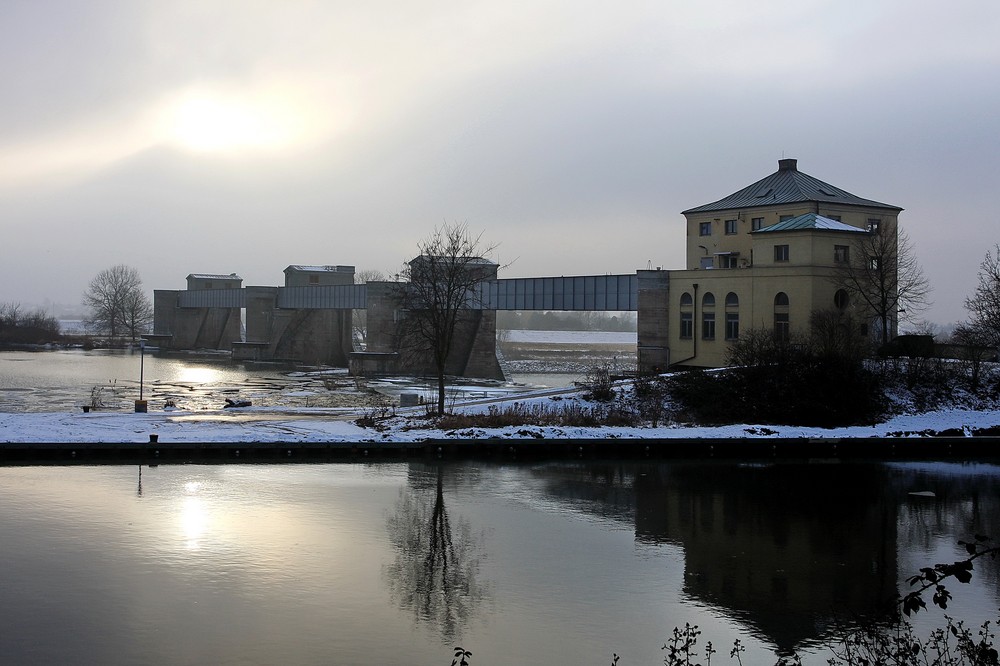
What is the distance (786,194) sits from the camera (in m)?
52.8

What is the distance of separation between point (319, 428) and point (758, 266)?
76.1ft

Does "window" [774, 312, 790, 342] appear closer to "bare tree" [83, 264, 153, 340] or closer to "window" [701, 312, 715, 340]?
"window" [701, 312, 715, 340]

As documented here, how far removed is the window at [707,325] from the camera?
47.5m

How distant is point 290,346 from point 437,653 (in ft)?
256

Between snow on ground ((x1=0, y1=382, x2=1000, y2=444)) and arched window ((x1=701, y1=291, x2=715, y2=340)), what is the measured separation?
1011 centimetres

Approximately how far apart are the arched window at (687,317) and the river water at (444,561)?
66.9 ft

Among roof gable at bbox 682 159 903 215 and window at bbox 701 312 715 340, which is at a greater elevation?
roof gable at bbox 682 159 903 215

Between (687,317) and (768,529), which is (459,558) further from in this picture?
(687,317)

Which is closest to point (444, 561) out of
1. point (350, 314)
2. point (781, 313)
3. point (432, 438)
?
point (432, 438)

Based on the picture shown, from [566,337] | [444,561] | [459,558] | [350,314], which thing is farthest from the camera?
[566,337]

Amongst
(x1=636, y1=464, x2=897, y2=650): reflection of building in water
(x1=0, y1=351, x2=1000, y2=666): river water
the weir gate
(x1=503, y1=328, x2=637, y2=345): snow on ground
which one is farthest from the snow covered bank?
(x1=503, y1=328, x2=637, y2=345): snow on ground

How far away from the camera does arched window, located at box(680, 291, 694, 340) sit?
4866 cm

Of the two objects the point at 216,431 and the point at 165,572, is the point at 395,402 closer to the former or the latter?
the point at 216,431

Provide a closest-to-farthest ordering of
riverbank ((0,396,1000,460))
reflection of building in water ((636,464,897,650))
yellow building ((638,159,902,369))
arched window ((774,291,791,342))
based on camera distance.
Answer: reflection of building in water ((636,464,897,650)) → riverbank ((0,396,1000,460)) → yellow building ((638,159,902,369)) → arched window ((774,291,791,342))
